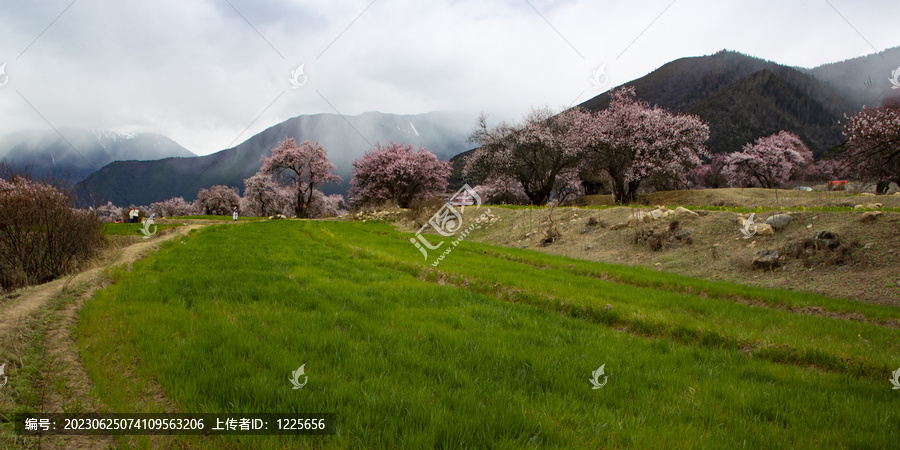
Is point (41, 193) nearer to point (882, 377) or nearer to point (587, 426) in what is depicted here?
point (587, 426)

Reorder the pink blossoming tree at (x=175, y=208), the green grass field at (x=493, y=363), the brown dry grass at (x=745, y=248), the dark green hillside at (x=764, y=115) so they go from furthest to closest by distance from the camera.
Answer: the dark green hillside at (x=764, y=115) < the pink blossoming tree at (x=175, y=208) < the brown dry grass at (x=745, y=248) < the green grass field at (x=493, y=363)

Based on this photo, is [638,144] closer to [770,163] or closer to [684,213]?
[684,213]

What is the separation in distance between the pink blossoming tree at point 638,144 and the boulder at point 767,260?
1950 cm

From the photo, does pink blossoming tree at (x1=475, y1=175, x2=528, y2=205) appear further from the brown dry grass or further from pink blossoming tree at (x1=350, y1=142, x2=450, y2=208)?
the brown dry grass

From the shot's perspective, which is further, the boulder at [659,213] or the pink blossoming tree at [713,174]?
the pink blossoming tree at [713,174]

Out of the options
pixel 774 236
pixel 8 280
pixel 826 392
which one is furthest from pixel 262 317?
pixel 774 236

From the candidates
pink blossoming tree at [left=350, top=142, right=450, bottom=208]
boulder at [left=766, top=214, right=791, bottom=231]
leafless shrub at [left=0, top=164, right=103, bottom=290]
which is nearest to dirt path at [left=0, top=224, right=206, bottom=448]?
leafless shrub at [left=0, top=164, right=103, bottom=290]

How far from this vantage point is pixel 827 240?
10477 millimetres

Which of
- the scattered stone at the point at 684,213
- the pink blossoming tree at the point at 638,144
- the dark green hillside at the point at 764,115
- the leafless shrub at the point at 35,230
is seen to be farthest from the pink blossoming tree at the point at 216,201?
the dark green hillside at the point at 764,115

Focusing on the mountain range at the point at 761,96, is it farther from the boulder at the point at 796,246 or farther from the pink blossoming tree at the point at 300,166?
the boulder at the point at 796,246

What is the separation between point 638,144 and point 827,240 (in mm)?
20733

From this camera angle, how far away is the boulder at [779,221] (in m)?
12.4

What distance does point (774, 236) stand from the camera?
1212cm

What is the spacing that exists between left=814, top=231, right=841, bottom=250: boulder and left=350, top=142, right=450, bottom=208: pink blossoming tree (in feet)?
131
